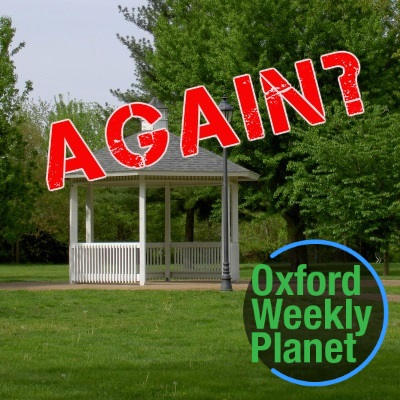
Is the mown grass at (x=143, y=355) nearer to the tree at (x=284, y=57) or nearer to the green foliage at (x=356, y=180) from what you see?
the green foliage at (x=356, y=180)

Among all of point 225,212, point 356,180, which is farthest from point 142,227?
point 356,180

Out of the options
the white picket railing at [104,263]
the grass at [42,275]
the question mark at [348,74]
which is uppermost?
the question mark at [348,74]

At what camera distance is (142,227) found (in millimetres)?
23797

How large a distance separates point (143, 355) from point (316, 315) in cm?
372

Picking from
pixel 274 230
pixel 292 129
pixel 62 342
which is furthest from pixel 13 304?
pixel 274 230

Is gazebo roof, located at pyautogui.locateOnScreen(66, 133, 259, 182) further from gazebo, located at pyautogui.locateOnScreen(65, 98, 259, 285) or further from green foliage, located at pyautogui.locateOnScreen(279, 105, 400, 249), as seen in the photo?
green foliage, located at pyautogui.locateOnScreen(279, 105, 400, 249)

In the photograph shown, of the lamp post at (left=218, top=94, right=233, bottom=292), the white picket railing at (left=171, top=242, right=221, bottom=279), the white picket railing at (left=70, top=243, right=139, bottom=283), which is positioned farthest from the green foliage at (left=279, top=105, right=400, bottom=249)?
the lamp post at (left=218, top=94, right=233, bottom=292)

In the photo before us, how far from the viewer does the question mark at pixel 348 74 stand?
31.8 meters

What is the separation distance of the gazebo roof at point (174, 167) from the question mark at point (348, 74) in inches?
300

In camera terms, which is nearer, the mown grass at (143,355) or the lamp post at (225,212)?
the mown grass at (143,355)

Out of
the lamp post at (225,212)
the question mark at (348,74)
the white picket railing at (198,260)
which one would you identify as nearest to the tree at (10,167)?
the white picket railing at (198,260)

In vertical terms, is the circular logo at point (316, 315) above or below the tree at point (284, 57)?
below

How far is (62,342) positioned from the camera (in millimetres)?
12695

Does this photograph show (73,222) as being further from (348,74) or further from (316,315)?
(316,315)
